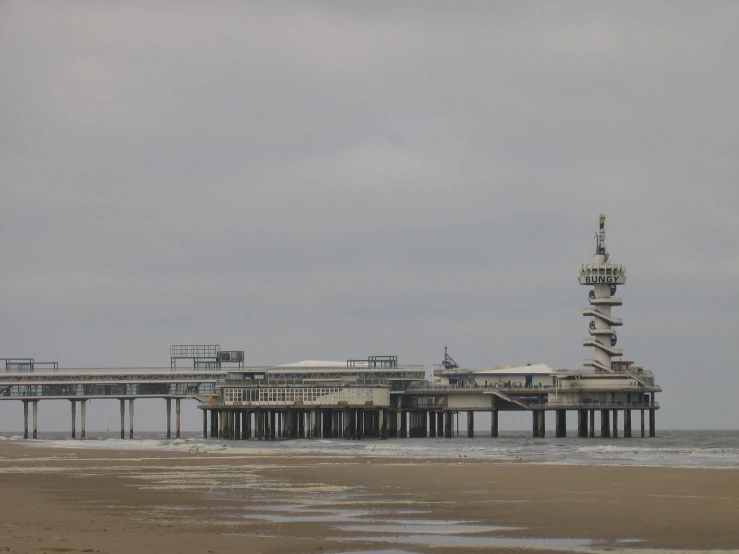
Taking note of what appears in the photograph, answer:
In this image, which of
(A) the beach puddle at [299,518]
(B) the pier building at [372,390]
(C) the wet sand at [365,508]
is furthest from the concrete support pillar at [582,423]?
(A) the beach puddle at [299,518]

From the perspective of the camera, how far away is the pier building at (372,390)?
340 feet

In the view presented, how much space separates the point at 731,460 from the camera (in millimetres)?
61156

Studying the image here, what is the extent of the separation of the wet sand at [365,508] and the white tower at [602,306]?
58.0 m

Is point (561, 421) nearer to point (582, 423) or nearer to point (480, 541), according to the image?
point (582, 423)

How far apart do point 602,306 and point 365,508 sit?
7954cm

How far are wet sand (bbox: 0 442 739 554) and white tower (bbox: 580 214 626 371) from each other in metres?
58.0

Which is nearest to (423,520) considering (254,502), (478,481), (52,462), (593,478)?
(254,502)

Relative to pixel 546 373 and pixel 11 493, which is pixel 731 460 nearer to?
pixel 11 493

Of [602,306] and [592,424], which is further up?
[602,306]

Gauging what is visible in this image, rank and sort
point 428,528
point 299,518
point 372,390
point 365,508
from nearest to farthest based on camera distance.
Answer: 1. point 428,528
2. point 299,518
3. point 365,508
4. point 372,390

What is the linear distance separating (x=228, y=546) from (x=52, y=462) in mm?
35888

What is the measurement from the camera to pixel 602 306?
11006 cm

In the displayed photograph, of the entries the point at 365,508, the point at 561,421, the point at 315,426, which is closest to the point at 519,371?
the point at 561,421

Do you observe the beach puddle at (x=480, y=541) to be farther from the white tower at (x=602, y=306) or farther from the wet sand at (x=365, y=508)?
the white tower at (x=602, y=306)
